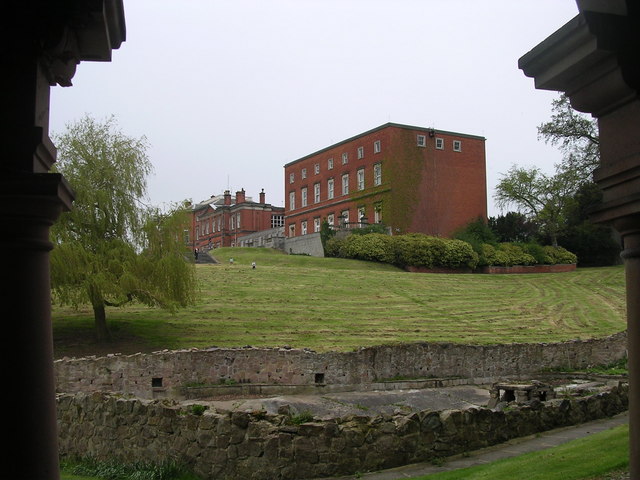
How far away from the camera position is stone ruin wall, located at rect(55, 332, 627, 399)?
71.8 feet

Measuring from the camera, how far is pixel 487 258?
202 feet

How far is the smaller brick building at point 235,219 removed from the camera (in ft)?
340

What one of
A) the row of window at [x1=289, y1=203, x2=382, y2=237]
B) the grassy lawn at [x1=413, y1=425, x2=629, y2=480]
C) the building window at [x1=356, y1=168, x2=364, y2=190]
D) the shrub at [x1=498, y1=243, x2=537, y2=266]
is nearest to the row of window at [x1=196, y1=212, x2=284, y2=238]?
the row of window at [x1=289, y1=203, x2=382, y2=237]

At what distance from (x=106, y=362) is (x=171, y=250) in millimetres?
7315

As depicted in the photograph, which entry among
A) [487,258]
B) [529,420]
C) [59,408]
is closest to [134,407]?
[59,408]

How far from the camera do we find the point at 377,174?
70750 millimetres

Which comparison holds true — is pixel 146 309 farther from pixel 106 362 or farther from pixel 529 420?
pixel 529 420

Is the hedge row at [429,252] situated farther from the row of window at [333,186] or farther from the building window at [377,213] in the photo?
the row of window at [333,186]

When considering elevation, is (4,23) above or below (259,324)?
above

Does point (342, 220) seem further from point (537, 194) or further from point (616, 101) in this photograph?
point (616, 101)

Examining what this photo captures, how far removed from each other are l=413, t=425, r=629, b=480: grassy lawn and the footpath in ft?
1.52

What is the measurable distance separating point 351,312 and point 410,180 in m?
34.9

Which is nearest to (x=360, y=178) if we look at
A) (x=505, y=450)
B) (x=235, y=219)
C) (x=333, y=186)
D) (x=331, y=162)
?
(x=333, y=186)

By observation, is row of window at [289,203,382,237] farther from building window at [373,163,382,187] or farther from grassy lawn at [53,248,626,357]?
grassy lawn at [53,248,626,357]
